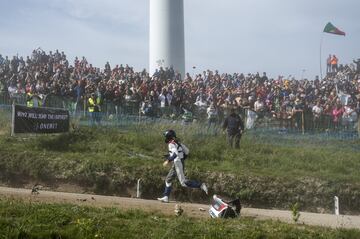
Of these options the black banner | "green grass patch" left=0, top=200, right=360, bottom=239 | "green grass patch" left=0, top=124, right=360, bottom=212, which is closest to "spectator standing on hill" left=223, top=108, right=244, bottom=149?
"green grass patch" left=0, top=124, right=360, bottom=212

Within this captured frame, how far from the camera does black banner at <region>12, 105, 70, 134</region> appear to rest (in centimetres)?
2088

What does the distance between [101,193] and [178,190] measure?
264 centimetres

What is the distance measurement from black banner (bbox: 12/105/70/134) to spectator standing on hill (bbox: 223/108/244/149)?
6.27 metres

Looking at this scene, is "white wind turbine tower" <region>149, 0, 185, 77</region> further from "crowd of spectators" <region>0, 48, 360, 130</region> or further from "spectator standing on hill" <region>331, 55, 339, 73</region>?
"spectator standing on hill" <region>331, 55, 339, 73</region>

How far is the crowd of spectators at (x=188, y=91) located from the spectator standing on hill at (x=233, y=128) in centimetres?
158

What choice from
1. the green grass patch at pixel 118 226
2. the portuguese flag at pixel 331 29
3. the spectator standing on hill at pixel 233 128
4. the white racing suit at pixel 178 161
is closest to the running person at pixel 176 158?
the white racing suit at pixel 178 161

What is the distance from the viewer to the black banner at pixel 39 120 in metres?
20.9

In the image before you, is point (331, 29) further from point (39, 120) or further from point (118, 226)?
A: point (118, 226)

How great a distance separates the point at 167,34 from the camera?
35500mm

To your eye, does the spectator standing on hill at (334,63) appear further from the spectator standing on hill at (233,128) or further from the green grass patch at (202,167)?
the spectator standing on hill at (233,128)

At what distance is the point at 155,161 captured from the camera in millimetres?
20438

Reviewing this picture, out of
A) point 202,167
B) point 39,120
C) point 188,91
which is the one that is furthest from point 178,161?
point 188,91

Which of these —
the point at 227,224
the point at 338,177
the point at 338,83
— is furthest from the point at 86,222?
the point at 338,83

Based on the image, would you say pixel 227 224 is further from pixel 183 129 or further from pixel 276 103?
pixel 276 103
